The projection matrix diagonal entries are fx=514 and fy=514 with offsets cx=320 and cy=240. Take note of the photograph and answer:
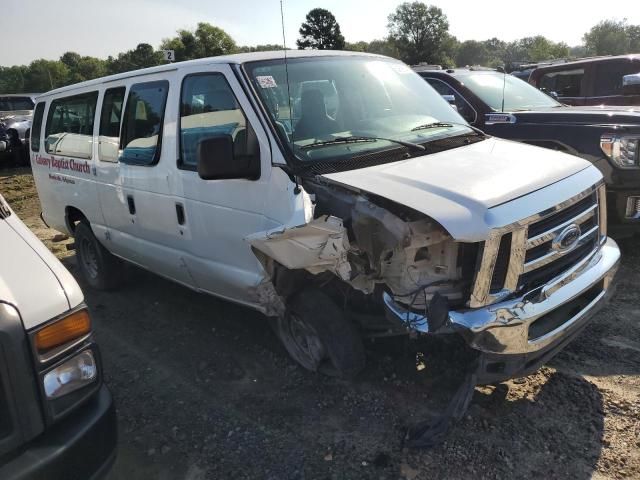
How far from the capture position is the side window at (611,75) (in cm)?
706

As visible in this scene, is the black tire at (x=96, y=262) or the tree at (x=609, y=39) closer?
the black tire at (x=96, y=262)

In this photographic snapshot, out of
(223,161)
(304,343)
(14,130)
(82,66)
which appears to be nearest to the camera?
(223,161)

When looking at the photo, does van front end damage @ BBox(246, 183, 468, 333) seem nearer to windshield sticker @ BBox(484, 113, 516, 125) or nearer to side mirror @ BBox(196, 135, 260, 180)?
side mirror @ BBox(196, 135, 260, 180)

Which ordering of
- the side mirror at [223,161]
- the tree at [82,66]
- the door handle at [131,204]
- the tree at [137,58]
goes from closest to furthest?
1. the side mirror at [223,161]
2. the door handle at [131,204]
3. the tree at [137,58]
4. the tree at [82,66]

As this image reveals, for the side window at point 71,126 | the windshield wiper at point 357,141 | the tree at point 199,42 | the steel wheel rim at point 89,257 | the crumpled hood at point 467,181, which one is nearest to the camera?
the crumpled hood at point 467,181

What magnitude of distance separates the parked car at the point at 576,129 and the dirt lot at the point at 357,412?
3.09 ft

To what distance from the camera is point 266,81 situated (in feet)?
10.8

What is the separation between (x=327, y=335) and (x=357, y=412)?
483 millimetres

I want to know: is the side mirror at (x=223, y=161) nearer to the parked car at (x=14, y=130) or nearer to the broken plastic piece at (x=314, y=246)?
the broken plastic piece at (x=314, y=246)

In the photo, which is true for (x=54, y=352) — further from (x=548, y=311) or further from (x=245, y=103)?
(x=548, y=311)

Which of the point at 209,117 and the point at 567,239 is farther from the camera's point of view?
the point at 209,117

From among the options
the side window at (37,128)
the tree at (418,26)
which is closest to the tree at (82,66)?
the tree at (418,26)

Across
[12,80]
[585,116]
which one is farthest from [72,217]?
[12,80]

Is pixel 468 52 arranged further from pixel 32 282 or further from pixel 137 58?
pixel 32 282
